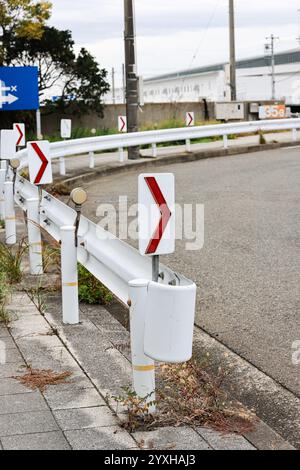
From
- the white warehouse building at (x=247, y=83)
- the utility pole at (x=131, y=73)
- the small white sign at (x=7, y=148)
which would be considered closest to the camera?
the small white sign at (x=7, y=148)

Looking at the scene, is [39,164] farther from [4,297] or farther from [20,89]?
[20,89]

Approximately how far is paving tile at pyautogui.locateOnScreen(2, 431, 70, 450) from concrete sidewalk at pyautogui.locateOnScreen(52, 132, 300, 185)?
1250 centimetres

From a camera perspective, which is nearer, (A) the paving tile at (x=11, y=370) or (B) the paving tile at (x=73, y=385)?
(B) the paving tile at (x=73, y=385)

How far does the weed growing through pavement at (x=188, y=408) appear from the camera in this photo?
460 centimetres

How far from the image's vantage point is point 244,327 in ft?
22.2

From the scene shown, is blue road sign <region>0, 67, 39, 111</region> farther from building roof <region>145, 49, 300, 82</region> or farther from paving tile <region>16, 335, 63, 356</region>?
building roof <region>145, 49, 300, 82</region>

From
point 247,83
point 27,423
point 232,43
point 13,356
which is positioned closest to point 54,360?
point 13,356

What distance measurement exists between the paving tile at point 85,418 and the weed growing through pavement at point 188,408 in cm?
11

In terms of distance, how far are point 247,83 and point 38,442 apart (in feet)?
279

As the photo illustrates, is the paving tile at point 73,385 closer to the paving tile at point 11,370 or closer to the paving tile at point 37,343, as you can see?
the paving tile at point 11,370

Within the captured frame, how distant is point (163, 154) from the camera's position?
21453 mm

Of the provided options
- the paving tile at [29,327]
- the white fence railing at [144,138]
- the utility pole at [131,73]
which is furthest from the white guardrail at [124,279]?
the utility pole at [131,73]

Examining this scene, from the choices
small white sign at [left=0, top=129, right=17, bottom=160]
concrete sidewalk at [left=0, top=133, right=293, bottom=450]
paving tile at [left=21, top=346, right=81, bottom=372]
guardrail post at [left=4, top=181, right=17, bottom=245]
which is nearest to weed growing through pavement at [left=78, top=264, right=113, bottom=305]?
concrete sidewalk at [left=0, top=133, right=293, bottom=450]

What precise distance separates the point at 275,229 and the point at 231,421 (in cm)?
651
